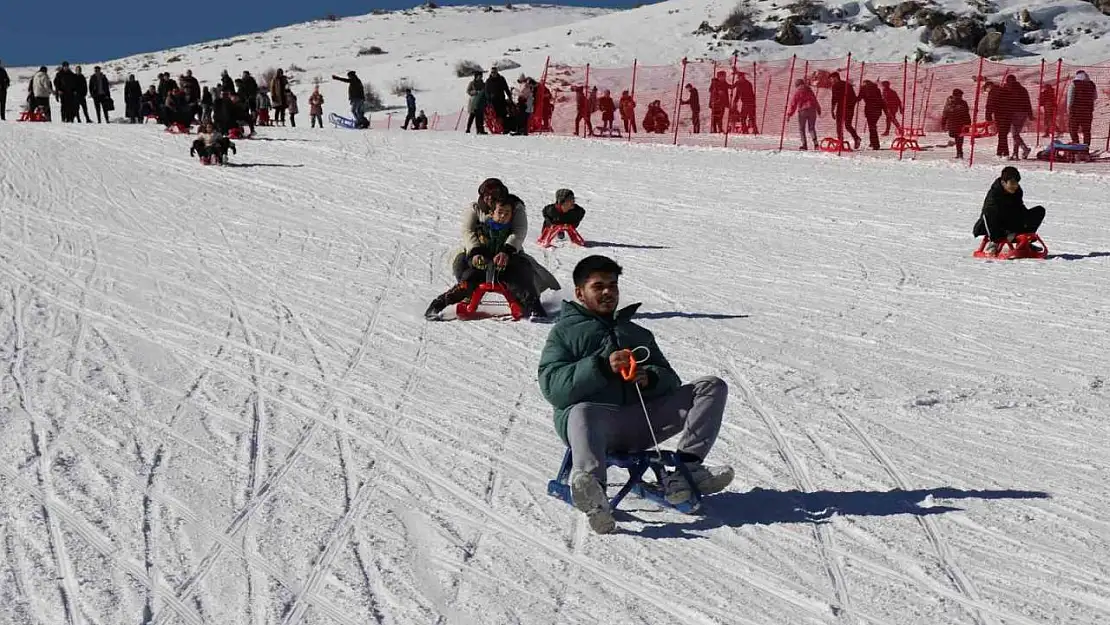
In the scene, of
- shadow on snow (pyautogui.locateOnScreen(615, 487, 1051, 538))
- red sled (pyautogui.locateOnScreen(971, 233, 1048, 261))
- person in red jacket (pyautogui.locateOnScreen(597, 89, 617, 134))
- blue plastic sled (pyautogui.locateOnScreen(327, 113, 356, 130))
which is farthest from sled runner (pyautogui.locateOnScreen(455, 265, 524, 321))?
blue plastic sled (pyautogui.locateOnScreen(327, 113, 356, 130))

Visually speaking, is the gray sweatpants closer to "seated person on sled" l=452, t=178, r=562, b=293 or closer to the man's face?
the man's face

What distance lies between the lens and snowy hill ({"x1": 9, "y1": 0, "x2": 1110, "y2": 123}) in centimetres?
4031

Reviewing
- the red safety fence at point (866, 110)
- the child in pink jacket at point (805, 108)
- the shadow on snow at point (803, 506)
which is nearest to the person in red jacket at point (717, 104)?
the red safety fence at point (866, 110)

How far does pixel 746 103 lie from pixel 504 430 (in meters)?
19.3

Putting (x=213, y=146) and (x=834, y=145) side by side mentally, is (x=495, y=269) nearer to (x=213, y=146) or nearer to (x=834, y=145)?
(x=213, y=146)

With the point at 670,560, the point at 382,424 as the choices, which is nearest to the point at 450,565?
the point at 670,560

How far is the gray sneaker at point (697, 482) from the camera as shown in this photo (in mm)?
4777

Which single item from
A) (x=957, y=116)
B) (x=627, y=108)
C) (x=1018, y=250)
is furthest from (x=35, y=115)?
(x=1018, y=250)

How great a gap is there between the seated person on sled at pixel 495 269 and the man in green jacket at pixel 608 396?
4.47m

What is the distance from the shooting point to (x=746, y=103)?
2459cm

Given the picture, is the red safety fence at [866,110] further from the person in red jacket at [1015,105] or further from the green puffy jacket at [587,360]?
the green puffy jacket at [587,360]

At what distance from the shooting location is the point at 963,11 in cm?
4294

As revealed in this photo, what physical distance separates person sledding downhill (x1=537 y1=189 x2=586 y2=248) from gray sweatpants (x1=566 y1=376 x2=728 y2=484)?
8.46 metres

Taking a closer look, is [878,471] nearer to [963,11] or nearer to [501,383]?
Answer: [501,383]
